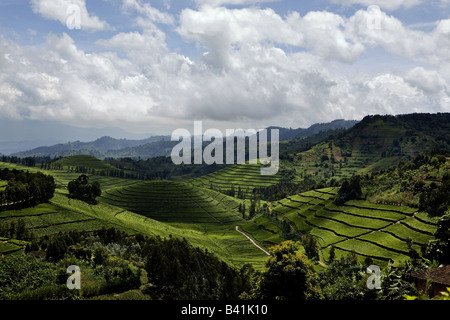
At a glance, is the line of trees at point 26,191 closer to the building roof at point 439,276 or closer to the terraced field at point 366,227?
the terraced field at point 366,227

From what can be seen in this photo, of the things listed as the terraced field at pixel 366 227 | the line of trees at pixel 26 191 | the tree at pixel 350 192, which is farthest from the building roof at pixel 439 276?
the line of trees at pixel 26 191

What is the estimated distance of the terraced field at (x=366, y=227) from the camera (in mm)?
91500

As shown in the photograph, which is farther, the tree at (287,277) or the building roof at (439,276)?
the building roof at (439,276)

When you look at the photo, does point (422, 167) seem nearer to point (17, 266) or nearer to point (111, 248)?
point (111, 248)

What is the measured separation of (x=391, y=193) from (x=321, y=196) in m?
45.9

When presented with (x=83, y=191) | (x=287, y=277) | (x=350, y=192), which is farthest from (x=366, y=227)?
(x=83, y=191)

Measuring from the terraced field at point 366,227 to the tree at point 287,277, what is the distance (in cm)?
4877

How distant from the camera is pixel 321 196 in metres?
172

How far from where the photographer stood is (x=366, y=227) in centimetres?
11019

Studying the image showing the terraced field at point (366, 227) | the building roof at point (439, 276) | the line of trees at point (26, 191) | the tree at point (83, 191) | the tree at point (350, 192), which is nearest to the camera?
the building roof at point (439, 276)

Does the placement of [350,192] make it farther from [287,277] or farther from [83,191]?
[83,191]

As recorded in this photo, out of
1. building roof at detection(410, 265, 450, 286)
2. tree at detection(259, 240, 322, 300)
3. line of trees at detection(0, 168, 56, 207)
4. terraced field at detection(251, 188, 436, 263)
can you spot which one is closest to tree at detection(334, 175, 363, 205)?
terraced field at detection(251, 188, 436, 263)

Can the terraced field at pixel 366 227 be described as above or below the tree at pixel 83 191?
below
